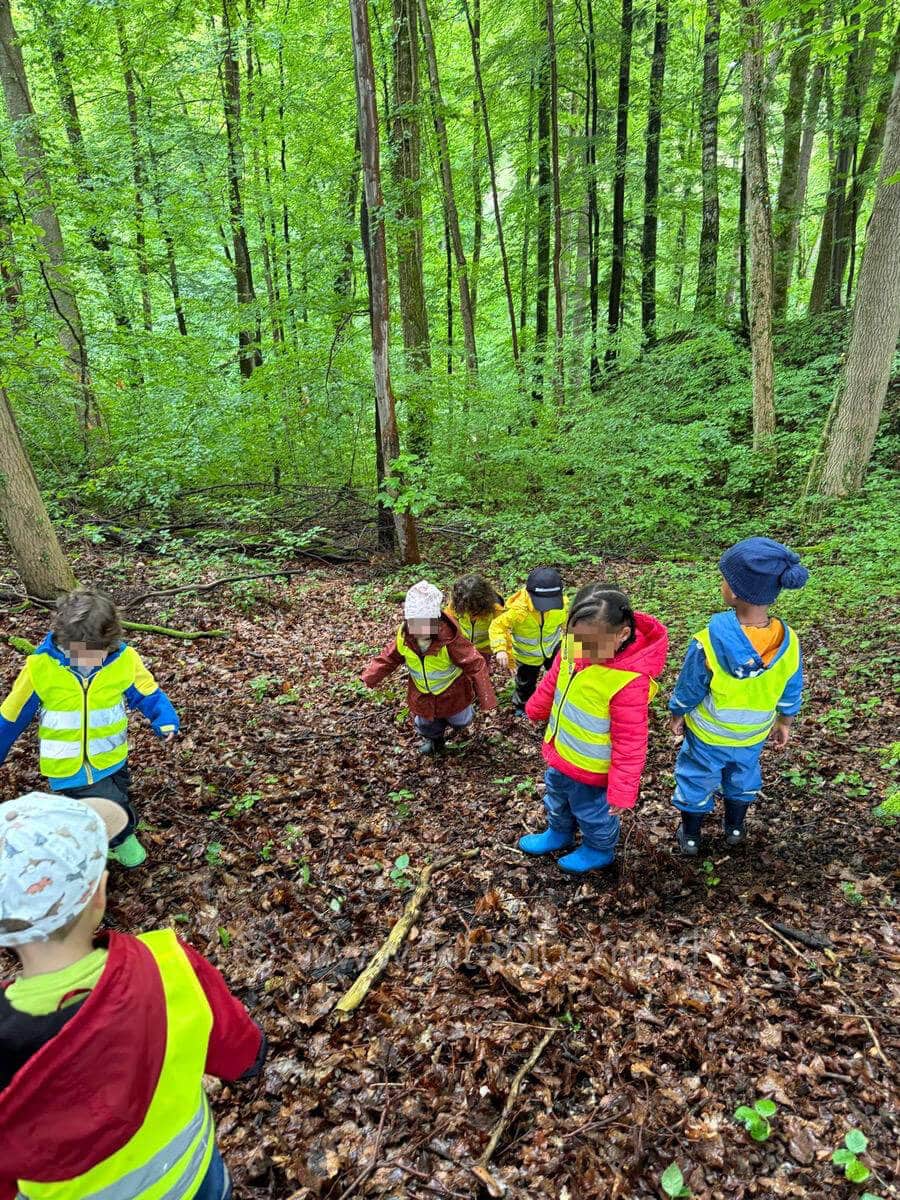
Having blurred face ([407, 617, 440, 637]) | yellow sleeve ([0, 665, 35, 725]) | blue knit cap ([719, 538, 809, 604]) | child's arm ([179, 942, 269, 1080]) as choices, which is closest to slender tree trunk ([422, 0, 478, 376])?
blurred face ([407, 617, 440, 637])

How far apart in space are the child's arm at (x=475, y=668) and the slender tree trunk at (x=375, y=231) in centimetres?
379

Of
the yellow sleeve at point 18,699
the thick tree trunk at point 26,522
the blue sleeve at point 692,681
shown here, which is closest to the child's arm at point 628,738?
the blue sleeve at point 692,681

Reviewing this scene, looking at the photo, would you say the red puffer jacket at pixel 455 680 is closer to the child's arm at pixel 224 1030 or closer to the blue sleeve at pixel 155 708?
the blue sleeve at pixel 155 708

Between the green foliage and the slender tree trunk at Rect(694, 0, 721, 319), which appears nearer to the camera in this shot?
the green foliage

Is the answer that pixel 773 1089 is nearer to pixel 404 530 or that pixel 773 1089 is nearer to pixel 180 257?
pixel 404 530

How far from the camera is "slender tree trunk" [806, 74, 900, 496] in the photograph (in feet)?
27.2

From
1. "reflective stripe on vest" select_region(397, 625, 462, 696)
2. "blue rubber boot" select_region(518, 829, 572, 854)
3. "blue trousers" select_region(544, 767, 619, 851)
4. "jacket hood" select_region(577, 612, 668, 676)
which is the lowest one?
"blue rubber boot" select_region(518, 829, 572, 854)

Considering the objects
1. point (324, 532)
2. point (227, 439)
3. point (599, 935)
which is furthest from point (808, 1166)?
point (227, 439)

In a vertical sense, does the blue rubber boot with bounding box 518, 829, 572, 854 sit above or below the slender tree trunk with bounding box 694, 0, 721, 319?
below

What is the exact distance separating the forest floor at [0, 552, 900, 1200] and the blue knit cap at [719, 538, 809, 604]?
1.75 meters

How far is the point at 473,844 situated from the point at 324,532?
787cm

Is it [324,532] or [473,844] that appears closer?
[473,844]

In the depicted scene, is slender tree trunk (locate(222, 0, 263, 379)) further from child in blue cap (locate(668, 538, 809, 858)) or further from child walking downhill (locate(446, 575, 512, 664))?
child in blue cap (locate(668, 538, 809, 858))

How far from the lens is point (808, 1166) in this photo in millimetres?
2111
